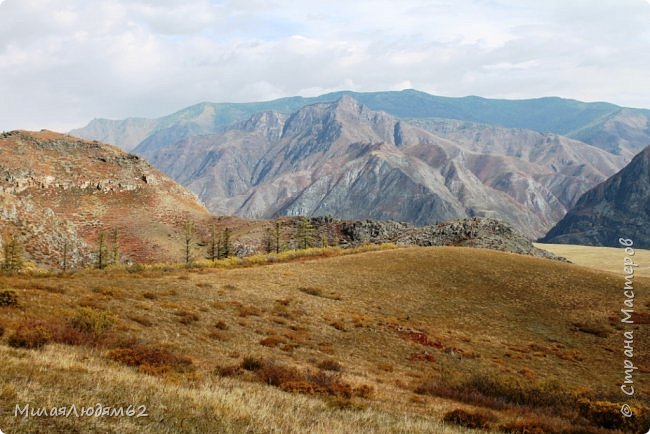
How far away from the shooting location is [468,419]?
15727 millimetres

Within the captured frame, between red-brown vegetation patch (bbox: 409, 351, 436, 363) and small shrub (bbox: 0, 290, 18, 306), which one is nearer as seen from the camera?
small shrub (bbox: 0, 290, 18, 306)

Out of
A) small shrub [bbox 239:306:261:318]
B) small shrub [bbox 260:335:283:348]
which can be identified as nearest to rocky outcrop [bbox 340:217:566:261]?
small shrub [bbox 239:306:261:318]

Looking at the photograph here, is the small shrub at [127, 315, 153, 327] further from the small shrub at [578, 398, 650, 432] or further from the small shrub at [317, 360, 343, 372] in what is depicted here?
the small shrub at [578, 398, 650, 432]

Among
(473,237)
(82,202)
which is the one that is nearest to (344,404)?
(473,237)

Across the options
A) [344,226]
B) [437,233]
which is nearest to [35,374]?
[437,233]

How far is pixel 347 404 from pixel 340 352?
11.8m

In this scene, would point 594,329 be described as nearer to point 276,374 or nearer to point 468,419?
point 468,419

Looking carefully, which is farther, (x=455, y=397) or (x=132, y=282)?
(x=132, y=282)

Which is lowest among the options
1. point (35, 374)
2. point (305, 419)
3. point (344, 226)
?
point (344, 226)

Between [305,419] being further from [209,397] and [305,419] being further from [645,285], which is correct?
[645,285]

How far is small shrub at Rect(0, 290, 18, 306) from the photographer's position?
21.3 m

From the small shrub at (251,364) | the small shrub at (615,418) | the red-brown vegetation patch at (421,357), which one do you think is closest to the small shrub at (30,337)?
the small shrub at (251,364)

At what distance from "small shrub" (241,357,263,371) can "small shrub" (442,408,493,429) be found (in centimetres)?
788

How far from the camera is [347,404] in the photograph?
1509cm
